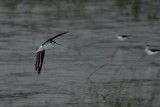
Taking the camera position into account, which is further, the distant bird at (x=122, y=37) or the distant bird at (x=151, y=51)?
the distant bird at (x=122, y=37)

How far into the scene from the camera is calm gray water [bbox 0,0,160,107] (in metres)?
7.87

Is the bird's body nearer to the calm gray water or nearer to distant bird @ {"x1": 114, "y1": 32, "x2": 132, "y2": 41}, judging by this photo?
distant bird @ {"x1": 114, "y1": 32, "x2": 132, "y2": 41}

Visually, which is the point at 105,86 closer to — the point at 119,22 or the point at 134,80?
the point at 134,80

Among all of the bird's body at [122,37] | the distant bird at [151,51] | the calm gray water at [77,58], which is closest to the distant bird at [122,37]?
the bird's body at [122,37]

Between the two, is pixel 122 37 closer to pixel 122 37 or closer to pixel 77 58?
pixel 122 37

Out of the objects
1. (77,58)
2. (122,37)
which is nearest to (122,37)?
(122,37)

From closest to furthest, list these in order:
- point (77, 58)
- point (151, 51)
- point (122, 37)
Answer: point (77, 58)
point (151, 51)
point (122, 37)

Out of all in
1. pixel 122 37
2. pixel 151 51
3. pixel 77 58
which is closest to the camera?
pixel 77 58

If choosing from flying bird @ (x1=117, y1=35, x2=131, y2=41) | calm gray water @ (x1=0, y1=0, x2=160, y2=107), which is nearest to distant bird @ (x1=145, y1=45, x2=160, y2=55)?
calm gray water @ (x1=0, y1=0, x2=160, y2=107)

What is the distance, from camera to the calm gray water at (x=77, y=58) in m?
7.87

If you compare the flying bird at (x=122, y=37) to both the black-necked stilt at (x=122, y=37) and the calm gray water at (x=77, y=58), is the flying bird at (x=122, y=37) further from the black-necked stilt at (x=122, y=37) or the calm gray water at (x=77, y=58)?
the calm gray water at (x=77, y=58)

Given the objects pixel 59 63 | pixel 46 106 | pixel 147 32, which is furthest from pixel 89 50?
pixel 46 106

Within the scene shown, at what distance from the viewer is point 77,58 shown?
10805mm

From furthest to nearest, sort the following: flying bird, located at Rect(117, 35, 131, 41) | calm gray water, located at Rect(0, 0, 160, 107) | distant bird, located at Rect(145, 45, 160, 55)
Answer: flying bird, located at Rect(117, 35, 131, 41) < distant bird, located at Rect(145, 45, 160, 55) < calm gray water, located at Rect(0, 0, 160, 107)
